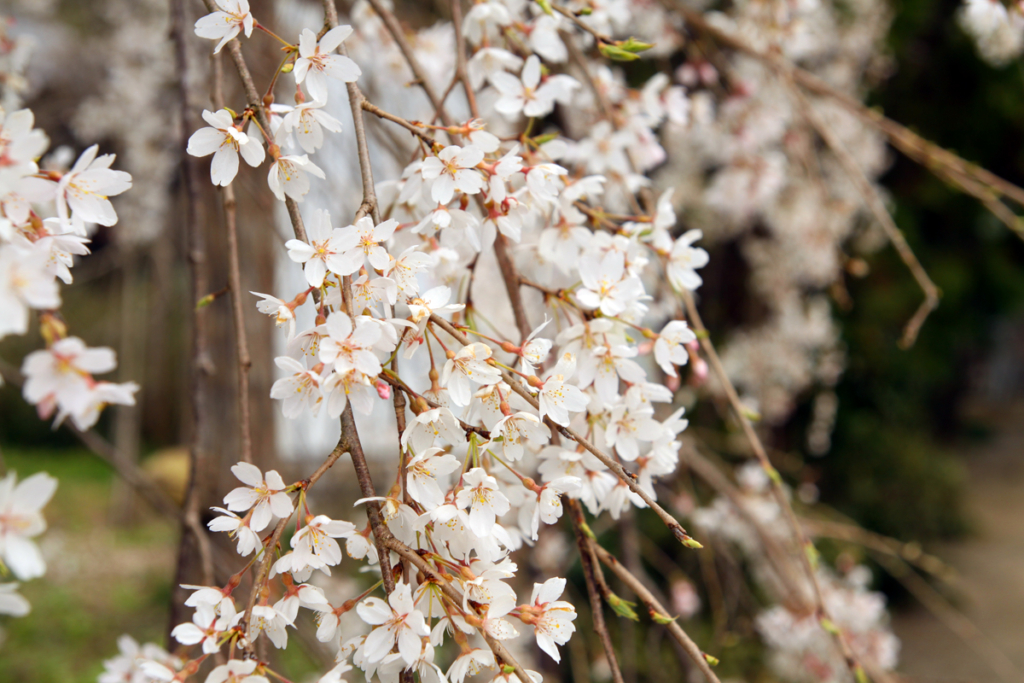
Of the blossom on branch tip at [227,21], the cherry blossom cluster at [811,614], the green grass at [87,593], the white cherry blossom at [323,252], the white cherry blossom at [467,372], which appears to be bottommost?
the green grass at [87,593]

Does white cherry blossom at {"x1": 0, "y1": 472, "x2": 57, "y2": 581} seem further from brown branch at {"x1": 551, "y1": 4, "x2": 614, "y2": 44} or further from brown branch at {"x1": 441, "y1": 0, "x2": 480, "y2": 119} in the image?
brown branch at {"x1": 551, "y1": 4, "x2": 614, "y2": 44}

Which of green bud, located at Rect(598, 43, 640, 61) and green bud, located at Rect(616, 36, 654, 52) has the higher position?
green bud, located at Rect(616, 36, 654, 52)

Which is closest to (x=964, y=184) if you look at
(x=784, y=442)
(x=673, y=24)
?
(x=673, y=24)

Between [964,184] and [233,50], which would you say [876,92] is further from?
[233,50]

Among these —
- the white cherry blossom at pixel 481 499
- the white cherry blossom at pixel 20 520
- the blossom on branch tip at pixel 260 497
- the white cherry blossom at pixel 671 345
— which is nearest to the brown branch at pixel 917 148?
the white cherry blossom at pixel 671 345

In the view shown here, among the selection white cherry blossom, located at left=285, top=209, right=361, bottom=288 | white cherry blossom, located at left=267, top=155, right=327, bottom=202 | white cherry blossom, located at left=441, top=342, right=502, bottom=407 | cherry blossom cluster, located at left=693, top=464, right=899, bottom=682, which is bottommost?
cherry blossom cluster, located at left=693, top=464, right=899, bottom=682

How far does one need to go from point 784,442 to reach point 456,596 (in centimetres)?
487

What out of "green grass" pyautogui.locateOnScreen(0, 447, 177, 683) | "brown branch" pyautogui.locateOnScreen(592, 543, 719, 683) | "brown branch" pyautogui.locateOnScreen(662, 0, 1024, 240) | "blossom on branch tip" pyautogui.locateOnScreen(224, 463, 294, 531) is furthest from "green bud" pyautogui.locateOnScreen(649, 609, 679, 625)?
"green grass" pyautogui.locateOnScreen(0, 447, 177, 683)

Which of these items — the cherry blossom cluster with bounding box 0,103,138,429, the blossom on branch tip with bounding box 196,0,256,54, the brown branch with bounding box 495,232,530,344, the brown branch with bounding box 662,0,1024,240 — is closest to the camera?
the cherry blossom cluster with bounding box 0,103,138,429

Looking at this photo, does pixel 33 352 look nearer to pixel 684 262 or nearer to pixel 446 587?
pixel 446 587

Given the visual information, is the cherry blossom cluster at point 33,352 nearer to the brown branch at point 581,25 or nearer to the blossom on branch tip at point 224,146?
the blossom on branch tip at point 224,146

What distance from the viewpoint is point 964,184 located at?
123cm

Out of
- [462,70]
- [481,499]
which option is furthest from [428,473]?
[462,70]

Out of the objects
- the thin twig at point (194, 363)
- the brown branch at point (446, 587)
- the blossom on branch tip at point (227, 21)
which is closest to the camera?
the brown branch at point (446, 587)
